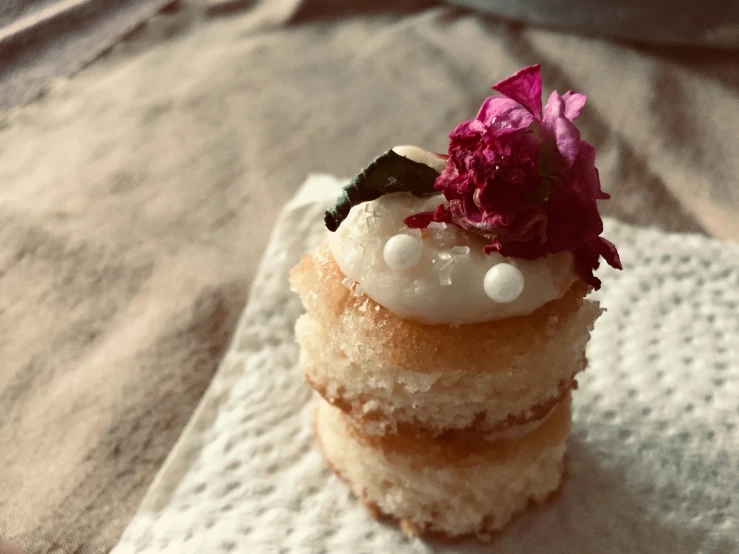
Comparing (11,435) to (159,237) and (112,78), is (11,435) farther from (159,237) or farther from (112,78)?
(112,78)

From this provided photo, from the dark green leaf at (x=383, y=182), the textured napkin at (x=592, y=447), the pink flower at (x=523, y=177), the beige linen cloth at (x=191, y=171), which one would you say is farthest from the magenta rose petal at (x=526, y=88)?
the beige linen cloth at (x=191, y=171)

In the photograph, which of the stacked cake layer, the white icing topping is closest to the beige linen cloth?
the stacked cake layer

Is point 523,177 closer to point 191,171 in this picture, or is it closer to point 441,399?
point 441,399

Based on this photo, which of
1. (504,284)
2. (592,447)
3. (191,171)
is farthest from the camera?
(191,171)

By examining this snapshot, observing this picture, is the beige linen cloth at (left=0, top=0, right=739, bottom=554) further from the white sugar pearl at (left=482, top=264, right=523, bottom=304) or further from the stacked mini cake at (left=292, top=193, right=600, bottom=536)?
the white sugar pearl at (left=482, top=264, right=523, bottom=304)

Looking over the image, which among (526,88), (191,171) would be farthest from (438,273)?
(191,171)

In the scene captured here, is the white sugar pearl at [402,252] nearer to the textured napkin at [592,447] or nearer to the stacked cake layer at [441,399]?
the stacked cake layer at [441,399]
